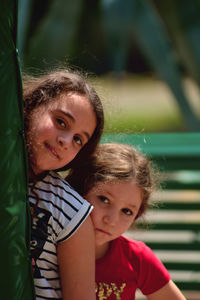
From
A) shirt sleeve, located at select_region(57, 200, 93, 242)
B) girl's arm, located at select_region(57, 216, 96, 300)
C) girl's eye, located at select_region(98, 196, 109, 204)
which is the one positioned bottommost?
girl's arm, located at select_region(57, 216, 96, 300)

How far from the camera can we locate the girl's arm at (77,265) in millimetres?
1836

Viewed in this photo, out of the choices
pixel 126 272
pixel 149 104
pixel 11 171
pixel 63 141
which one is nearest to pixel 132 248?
pixel 126 272

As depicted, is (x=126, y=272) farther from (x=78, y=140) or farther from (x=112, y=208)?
(x=78, y=140)

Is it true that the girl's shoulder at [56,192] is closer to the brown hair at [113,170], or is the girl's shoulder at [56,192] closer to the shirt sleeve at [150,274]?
the brown hair at [113,170]

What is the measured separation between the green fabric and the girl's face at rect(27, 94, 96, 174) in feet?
1.16

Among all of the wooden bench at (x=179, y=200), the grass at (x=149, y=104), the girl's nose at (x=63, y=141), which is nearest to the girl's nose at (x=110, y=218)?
the girl's nose at (x=63, y=141)

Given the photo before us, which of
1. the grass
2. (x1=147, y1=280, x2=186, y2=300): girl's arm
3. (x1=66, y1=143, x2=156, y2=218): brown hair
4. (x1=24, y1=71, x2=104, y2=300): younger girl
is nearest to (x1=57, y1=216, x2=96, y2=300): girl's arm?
(x1=24, y1=71, x2=104, y2=300): younger girl

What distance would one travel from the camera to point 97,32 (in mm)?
25266

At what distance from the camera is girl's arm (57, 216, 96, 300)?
184 cm

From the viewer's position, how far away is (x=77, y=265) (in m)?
1.85

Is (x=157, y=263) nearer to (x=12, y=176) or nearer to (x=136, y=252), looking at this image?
(x=136, y=252)

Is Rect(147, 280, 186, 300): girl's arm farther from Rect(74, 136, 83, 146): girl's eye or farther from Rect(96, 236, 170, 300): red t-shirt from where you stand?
Rect(74, 136, 83, 146): girl's eye

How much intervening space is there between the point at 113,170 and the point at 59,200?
395 millimetres

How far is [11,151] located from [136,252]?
91 cm
